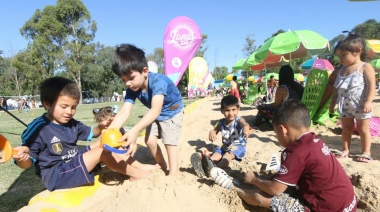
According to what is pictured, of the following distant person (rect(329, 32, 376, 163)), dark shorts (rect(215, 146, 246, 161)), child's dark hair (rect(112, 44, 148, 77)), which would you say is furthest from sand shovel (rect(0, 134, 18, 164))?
distant person (rect(329, 32, 376, 163))

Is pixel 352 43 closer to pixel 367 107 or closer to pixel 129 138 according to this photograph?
pixel 367 107

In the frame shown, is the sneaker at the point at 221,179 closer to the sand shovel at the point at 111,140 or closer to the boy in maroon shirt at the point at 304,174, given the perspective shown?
the boy in maroon shirt at the point at 304,174

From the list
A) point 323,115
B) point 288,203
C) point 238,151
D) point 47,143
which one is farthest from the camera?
point 323,115

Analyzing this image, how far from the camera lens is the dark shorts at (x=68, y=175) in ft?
8.02

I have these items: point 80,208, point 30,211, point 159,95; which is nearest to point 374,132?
point 159,95

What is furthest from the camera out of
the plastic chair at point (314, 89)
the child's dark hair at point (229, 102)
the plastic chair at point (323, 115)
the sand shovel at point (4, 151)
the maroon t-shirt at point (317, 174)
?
the plastic chair at point (323, 115)

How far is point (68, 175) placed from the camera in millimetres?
2461

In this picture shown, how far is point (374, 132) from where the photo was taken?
436 centimetres

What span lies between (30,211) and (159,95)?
1.44 meters

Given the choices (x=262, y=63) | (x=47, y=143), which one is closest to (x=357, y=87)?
(x=47, y=143)

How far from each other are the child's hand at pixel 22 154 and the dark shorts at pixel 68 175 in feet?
0.98

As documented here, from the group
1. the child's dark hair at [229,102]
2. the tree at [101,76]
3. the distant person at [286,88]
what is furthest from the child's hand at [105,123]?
the tree at [101,76]

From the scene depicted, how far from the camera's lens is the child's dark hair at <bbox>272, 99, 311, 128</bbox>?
1.83 meters

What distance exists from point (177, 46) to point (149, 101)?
6.69m
